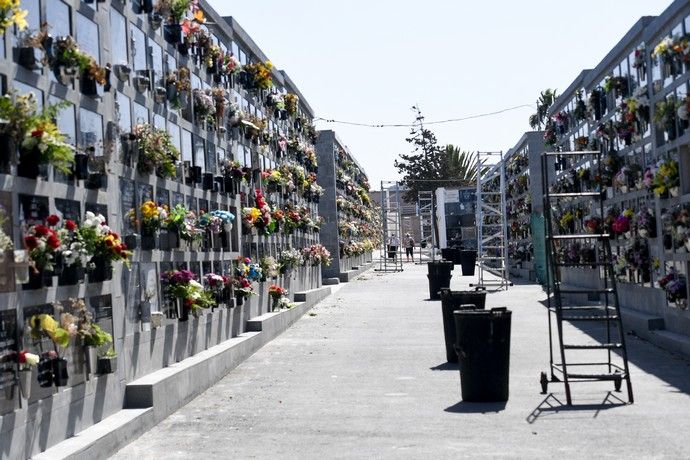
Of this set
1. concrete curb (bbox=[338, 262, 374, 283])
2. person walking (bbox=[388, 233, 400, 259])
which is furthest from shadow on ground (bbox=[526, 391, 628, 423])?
person walking (bbox=[388, 233, 400, 259])

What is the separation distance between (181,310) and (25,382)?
4637 mm

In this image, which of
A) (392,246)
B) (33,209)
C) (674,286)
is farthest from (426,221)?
(33,209)

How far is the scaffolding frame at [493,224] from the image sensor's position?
2919 centimetres

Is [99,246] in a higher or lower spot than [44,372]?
higher

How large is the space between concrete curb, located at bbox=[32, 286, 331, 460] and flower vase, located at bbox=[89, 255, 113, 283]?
1190mm

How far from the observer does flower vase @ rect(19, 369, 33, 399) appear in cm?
686

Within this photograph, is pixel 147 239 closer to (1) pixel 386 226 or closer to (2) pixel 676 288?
(2) pixel 676 288

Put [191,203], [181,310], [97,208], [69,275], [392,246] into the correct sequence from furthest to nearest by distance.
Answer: [392,246], [191,203], [181,310], [97,208], [69,275]

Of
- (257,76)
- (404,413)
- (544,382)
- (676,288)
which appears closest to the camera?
(404,413)

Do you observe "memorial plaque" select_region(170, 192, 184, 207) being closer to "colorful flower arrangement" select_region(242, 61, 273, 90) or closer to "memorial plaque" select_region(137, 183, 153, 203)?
"memorial plaque" select_region(137, 183, 153, 203)

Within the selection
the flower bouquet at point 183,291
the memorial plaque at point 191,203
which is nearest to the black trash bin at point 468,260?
the memorial plaque at point 191,203

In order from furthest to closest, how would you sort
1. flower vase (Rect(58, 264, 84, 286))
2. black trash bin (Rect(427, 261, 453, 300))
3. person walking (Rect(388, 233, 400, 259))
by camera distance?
person walking (Rect(388, 233, 400, 259)) < black trash bin (Rect(427, 261, 453, 300)) < flower vase (Rect(58, 264, 84, 286))

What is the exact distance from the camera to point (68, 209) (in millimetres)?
8086

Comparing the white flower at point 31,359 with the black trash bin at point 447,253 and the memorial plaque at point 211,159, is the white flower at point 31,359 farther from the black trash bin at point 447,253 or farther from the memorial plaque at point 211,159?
the black trash bin at point 447,253
